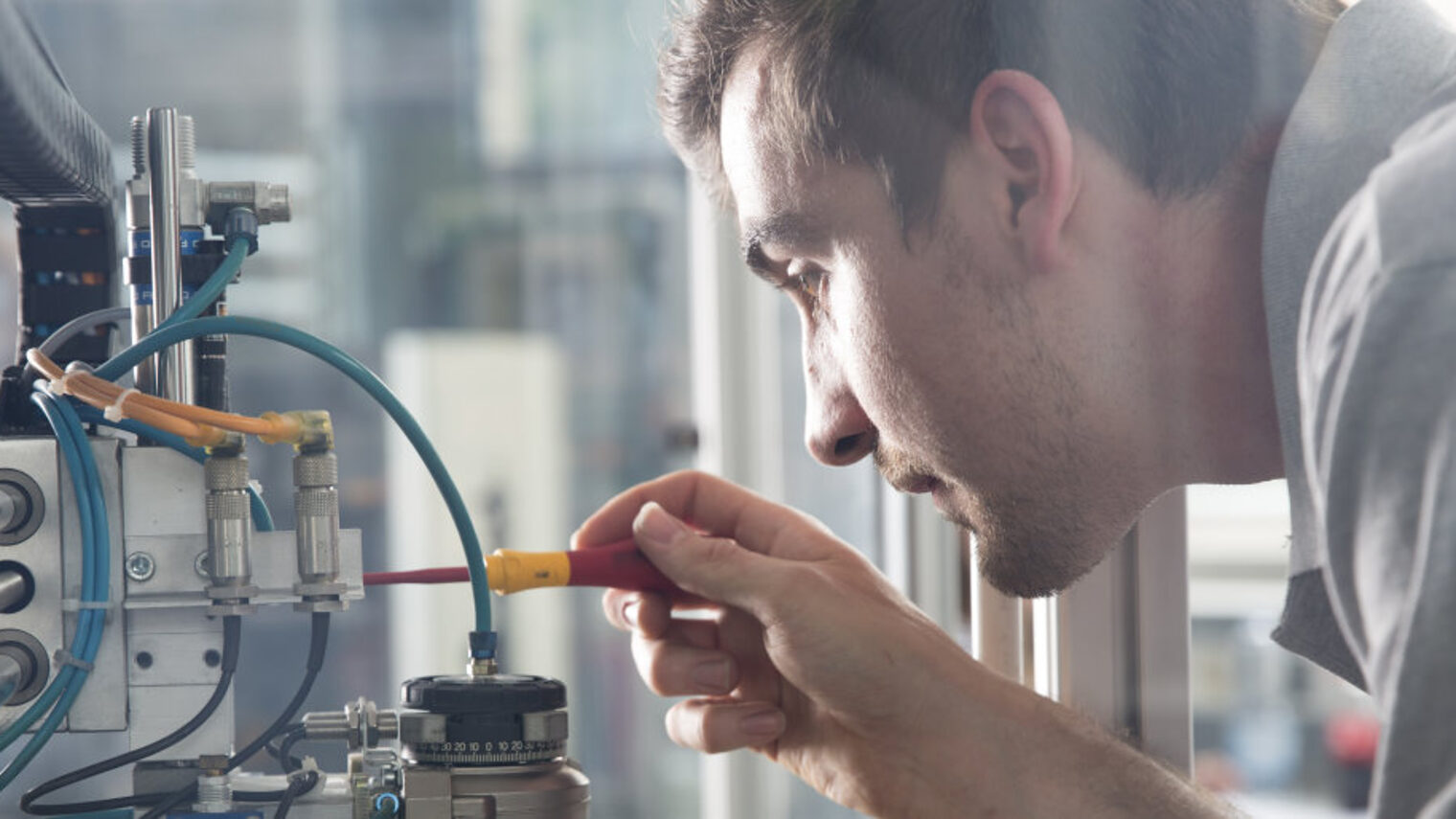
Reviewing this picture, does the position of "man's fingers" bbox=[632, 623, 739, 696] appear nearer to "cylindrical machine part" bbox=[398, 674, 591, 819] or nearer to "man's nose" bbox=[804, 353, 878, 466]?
"man's nose" bbox=[804, 353, 878, 466]

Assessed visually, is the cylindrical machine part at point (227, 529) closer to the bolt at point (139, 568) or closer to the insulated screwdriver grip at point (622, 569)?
the bolt at point (139, 568)

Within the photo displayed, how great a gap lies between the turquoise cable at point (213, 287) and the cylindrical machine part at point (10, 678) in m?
0.18

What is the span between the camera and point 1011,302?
78 cm

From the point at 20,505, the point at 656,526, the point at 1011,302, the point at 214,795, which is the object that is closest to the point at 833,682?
the point at 656,526

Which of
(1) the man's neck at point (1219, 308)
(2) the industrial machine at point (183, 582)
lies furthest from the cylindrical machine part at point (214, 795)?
(1) the man's neck at point (1219, 308)

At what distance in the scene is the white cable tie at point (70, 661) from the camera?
2.11 feet

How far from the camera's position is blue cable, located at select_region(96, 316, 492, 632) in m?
0.66

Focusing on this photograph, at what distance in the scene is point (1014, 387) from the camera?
803 millimetres

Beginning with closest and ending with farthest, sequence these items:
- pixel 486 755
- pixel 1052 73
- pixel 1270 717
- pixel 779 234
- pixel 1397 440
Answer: pixel 1397 440 → pixel 486 755 → pixel 1052 73 → pixel 779 234 → pixel 1270 717

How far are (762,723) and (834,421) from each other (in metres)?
0.21

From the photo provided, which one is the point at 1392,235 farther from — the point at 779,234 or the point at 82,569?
the point at 82,569

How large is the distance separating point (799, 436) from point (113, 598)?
48.0 inches

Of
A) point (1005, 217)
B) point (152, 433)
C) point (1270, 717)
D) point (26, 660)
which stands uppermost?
point (1005, 217)

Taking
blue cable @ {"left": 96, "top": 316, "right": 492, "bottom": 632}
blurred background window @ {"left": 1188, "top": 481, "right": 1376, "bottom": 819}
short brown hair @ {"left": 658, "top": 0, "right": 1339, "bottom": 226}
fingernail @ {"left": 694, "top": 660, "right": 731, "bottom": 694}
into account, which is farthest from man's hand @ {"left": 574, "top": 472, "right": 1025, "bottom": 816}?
blurred background window @ {"left": 1188, "top": 481, "right": 1376, "bottom": 819}
